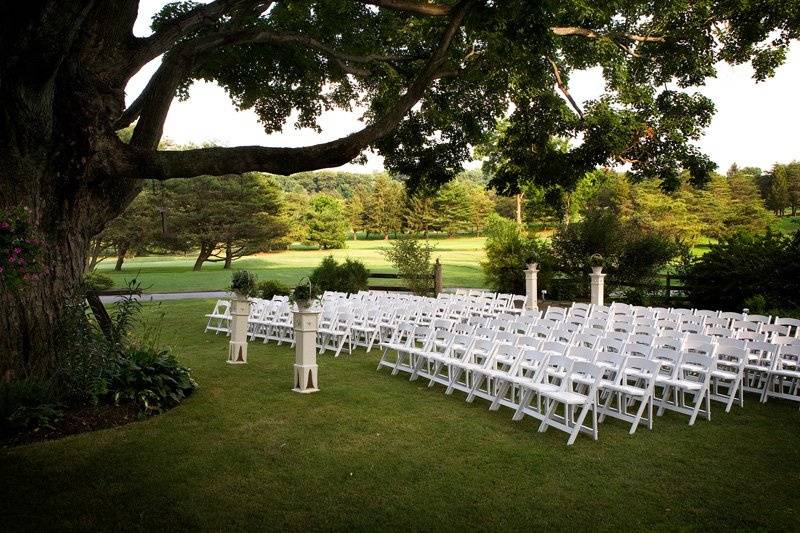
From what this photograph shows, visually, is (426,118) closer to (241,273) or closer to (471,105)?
(471,105)

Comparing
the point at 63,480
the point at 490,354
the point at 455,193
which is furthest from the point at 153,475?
the point at 455,193

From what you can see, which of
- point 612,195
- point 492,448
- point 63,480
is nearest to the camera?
point 63,480

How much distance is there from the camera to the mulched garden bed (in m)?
6.16

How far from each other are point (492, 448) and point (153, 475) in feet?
9.89

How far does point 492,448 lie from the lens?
611cm

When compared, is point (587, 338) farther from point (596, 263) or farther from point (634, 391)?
point (596, 263)

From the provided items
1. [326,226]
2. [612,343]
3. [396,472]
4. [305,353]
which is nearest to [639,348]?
[612,343]

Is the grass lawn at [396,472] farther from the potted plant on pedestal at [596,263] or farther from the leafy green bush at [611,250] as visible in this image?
the leafy green bush at [611,250]

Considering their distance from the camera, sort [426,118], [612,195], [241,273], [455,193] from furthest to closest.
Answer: [455,193], [612,195], [426,118], [241,273]

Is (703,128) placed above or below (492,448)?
above

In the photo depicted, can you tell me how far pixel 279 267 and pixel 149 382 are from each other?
139ft

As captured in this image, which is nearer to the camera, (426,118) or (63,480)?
(63,480)

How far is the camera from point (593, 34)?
12.4m

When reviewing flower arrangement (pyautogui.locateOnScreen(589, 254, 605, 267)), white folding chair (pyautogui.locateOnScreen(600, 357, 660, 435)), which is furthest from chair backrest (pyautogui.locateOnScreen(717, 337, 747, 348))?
flower arrangement (pyautogui.locateOnScreen(589, 254, 605, 267))
